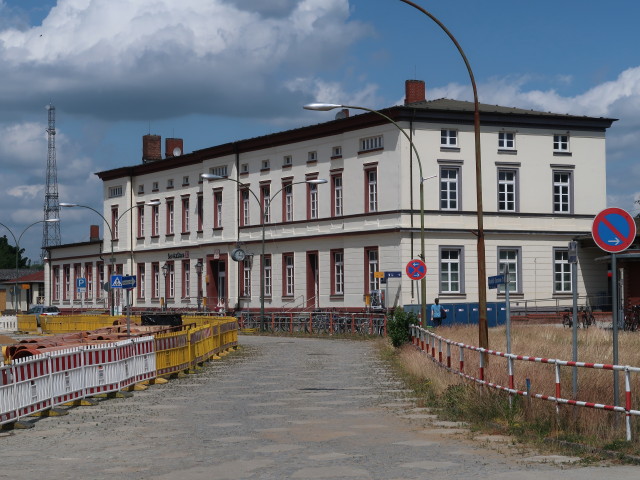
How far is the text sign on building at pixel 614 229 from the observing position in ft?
44.9

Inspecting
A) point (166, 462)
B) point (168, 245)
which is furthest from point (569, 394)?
point (168, 245)

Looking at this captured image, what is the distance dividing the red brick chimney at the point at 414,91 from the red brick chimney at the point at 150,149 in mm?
27938

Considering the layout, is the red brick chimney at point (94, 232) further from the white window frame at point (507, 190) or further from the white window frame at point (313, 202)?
the white window frame at point (507, 190)

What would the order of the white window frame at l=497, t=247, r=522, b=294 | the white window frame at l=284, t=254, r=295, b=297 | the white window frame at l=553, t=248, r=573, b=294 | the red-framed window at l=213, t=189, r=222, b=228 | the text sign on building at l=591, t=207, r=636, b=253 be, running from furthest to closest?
the red-framed window at l=213, t=189, r=222, b=228, the white window frame at l=284, t=254, r=295, b=297, the white window frame at l=553, t=248, r=573, b=294, the white window frame at l=497, t=247, r=522, b=294, the text sign on building at l=591, t=207, r=636, b=253

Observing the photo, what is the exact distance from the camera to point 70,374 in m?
19.8

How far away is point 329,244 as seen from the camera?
185 feet

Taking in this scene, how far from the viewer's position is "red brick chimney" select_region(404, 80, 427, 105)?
55500mm

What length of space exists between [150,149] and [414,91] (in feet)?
94.1

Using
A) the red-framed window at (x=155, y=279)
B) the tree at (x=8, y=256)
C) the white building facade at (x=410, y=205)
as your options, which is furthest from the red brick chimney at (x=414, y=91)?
the tree at (x=8, y=256)

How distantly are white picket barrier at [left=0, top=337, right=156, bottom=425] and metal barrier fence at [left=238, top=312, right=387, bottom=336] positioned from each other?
80.2ft

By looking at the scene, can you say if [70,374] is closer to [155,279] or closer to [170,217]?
[170,217]

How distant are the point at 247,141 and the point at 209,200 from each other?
19.4 ft

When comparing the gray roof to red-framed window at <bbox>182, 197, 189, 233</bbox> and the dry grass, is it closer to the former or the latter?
red-framed window at <bbox>182, 197, 189, 233</bbox>

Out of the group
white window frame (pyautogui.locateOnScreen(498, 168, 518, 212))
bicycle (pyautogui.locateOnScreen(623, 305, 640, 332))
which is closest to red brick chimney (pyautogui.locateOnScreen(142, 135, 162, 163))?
white window frame (pyautogui.locateOnScreen(498, 168, 518, 212))
